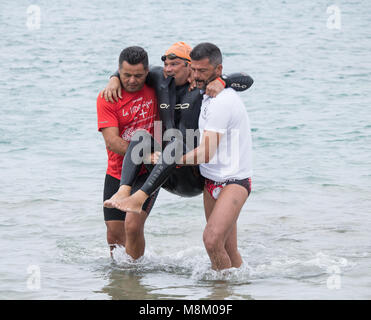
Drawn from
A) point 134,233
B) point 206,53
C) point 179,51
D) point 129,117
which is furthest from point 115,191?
point 206,53

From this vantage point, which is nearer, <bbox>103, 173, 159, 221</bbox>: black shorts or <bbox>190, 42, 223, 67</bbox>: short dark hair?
<bbox>190, 42, 223, 67</bbox>: short dark hair

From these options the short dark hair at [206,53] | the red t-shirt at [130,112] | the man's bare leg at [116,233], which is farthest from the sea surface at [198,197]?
the short dark hair at [206,53]

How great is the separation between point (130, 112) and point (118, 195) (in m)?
0.81

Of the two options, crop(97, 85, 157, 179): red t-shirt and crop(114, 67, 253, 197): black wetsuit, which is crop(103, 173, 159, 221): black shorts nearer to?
crop(114, 67, 253, 197): black wetsuit

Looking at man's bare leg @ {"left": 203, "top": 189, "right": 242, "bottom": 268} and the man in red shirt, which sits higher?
the man in red shirt

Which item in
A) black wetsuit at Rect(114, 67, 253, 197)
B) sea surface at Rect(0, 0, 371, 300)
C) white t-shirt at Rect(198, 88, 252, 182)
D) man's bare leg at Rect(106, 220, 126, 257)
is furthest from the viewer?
man's bare leg at Rect(106, 220, 126, 257)

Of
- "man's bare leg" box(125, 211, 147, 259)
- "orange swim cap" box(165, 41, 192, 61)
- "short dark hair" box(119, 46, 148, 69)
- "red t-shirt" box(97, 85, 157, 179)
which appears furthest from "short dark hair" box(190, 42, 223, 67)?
"man's bare leg" box(125, 211, 147, 259)

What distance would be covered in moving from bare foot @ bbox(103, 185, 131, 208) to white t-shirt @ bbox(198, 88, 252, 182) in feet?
2.34

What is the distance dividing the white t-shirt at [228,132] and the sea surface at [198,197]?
1.00 meters

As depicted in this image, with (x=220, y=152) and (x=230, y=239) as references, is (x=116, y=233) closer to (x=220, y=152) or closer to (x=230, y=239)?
(x=230, y=239)

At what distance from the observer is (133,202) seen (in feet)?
18.2

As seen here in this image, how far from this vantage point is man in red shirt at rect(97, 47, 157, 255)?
5.84m

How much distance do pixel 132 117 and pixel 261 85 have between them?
13.5m

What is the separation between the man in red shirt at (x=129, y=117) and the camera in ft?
19.2
